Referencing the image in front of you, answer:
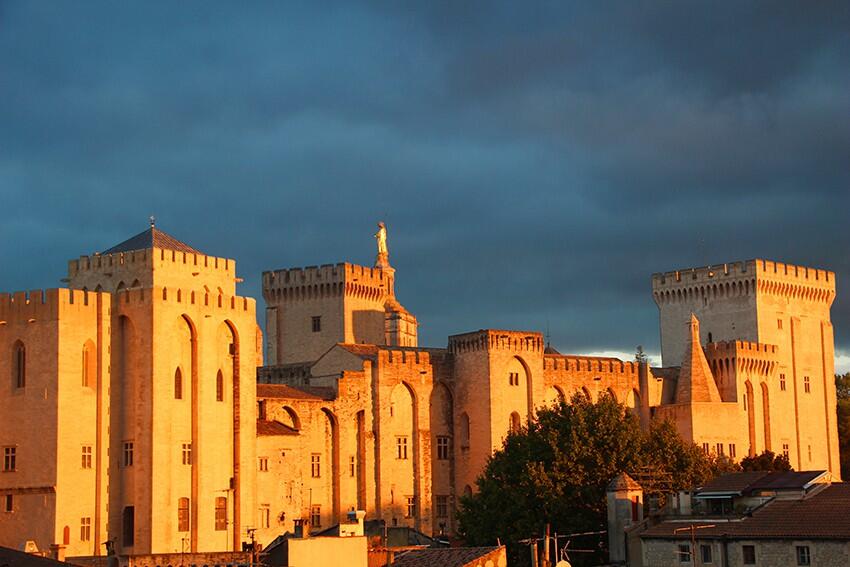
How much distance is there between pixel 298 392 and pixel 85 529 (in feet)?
59.3

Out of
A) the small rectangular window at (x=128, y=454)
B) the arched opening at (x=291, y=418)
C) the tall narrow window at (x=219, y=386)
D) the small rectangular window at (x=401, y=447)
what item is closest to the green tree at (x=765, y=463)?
the small rectangular window at (x=401, y=447)

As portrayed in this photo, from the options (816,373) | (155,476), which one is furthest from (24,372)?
(816,373)

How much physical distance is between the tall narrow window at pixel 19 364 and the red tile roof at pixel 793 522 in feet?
85.8

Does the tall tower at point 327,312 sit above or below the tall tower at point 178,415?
above

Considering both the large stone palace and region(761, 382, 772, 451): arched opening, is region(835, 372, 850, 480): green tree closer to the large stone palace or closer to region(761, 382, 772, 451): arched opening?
the large stone palace

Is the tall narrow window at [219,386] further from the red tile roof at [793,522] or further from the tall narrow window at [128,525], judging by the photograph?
the red tile roof at [793,522]

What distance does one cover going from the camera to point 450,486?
86875 millimetres

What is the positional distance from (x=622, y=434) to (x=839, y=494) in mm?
17055

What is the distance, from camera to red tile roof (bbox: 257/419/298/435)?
75.4m

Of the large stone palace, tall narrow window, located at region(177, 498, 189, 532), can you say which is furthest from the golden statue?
tall narrow window, located at region(177, 498, 189, 532)

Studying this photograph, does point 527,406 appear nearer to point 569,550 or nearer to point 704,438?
point 704,438

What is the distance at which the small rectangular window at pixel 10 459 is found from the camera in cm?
6512

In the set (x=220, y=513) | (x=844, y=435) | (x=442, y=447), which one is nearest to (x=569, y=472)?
(x=220, y=513)

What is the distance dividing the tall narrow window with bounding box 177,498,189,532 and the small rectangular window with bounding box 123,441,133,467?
2.53 metres
